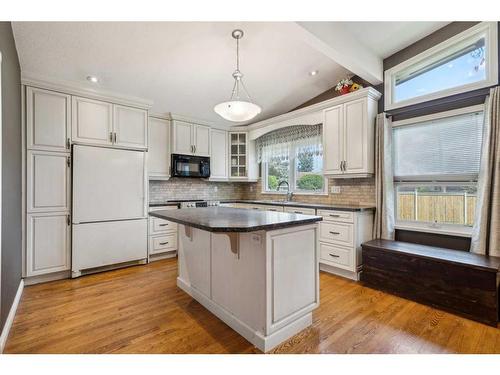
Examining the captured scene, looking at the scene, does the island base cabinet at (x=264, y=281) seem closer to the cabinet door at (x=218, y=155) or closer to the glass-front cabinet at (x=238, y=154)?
the cabinet door at (x=218, y=155)

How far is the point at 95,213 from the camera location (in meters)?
3.28

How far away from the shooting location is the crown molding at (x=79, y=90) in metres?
2.89

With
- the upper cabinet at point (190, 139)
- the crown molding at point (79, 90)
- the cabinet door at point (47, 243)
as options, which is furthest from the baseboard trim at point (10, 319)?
the upper cabinet at point (190, 139)

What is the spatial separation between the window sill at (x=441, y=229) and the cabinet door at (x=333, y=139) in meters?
1.05

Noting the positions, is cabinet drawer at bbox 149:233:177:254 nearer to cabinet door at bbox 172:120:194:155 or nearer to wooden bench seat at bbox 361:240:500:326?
cabinet door at bbox 172:120:194:155

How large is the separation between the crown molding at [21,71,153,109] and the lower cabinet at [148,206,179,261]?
5.27ft

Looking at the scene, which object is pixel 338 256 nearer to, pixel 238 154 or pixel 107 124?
pixel 238 154

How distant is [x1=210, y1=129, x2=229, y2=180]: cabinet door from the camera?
4766 mm

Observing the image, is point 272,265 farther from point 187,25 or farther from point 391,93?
point 391,93

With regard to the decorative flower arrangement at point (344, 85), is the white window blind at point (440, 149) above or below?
below

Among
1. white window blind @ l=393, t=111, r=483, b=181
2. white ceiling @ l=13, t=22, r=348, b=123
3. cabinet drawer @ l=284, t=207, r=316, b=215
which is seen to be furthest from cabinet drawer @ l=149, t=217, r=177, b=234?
white window blind @ l=393, t=111, r=483, b=181

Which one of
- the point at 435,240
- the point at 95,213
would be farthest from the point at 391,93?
the point at 95,213

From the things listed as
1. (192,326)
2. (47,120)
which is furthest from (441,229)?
(47,120)
